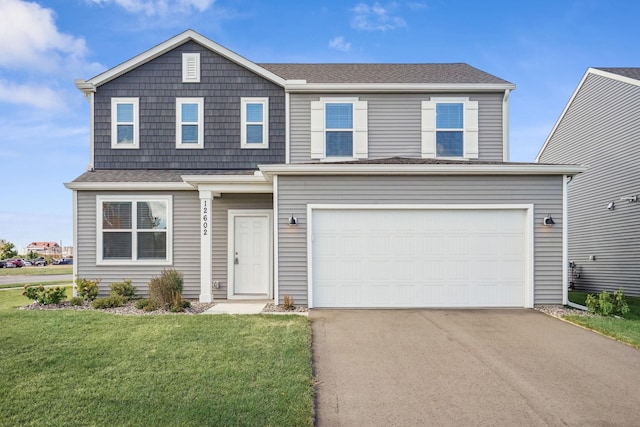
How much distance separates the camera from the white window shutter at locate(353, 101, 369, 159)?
11789mm

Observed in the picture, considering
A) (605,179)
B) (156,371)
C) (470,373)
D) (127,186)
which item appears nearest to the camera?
→ (156,371)

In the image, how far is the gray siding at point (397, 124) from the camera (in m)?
11.9

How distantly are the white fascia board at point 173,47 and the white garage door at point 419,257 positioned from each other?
4.96 meters

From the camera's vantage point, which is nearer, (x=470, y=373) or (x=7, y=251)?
(x=470, y=373)

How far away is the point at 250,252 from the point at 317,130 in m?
3.78

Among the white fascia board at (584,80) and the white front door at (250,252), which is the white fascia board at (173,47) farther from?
the white fascia board at (584,80)

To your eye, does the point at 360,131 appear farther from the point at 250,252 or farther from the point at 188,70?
the point at 188,70

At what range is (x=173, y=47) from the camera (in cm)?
1207

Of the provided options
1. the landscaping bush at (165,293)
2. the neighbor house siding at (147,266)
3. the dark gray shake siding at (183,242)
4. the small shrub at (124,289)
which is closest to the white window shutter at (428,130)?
the dark gray shake siding at (183,242)

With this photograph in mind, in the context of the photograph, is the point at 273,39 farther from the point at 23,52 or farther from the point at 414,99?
the point at 23,52

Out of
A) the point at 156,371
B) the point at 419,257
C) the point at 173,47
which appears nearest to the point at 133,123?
the point at 173,47

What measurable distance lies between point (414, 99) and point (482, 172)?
3.67 meters

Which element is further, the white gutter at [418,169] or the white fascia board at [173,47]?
the white fascia board at [173,47]

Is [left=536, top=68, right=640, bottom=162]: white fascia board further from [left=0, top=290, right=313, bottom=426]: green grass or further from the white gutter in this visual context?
[left=0, top=290, right=313, bottom=426]: green grass
